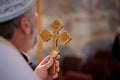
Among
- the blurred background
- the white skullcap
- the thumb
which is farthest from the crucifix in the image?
the blurred background

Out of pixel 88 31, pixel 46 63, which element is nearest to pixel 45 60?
pixel 46 63

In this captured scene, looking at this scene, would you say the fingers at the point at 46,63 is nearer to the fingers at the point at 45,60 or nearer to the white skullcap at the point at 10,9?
the fingers at the point at 45,60

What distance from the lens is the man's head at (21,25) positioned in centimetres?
82

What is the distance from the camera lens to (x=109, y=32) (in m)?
5.84

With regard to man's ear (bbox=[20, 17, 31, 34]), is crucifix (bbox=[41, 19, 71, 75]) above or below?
below

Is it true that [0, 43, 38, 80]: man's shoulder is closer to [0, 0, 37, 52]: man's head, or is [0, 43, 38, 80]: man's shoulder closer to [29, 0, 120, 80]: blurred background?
[0, 0, 37, 52]: man's head

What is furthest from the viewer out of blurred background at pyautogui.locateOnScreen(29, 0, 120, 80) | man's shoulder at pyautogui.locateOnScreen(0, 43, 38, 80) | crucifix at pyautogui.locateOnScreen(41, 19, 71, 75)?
blurred background at pyautogui.locateOnScreen(29, 0, 120, 80)

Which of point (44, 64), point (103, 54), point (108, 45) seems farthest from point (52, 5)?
point (44, 64)

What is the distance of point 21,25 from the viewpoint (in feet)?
2.78

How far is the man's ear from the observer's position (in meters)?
0.85

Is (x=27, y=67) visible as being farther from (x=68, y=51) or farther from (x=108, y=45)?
(x=108, y=45)

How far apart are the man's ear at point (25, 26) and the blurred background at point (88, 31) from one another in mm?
3206

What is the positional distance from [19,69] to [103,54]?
435cm

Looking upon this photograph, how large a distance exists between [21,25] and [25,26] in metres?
0.02
